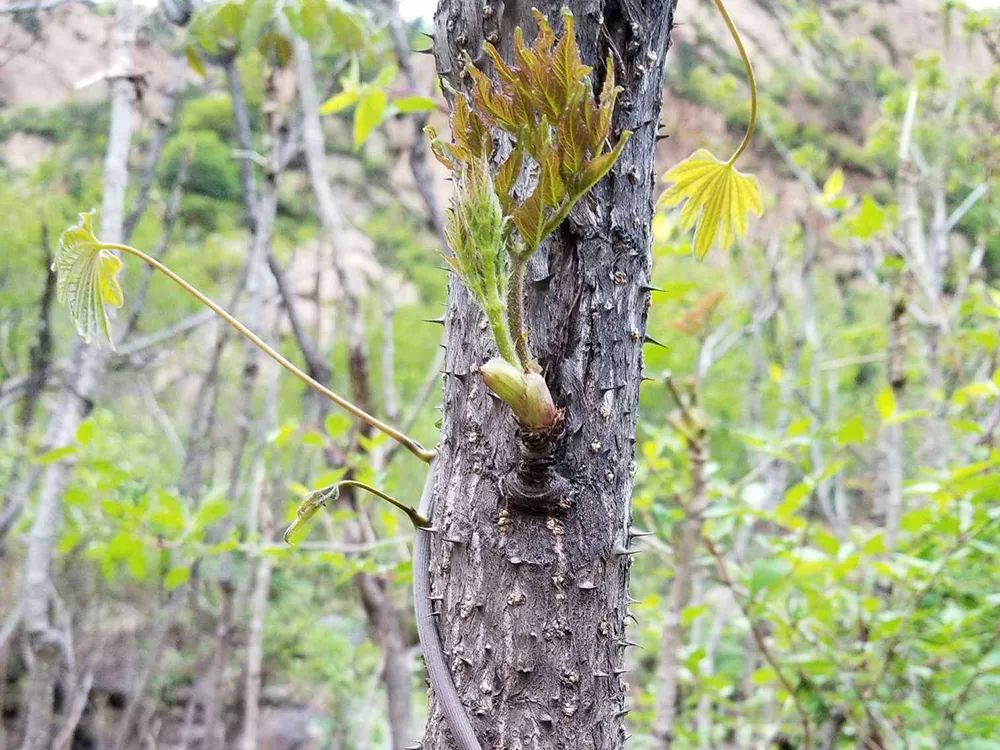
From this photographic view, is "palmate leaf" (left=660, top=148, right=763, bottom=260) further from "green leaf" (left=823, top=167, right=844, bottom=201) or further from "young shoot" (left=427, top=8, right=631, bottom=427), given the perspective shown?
"green leaf" (left=823, top=167, right=844, bottom=201)

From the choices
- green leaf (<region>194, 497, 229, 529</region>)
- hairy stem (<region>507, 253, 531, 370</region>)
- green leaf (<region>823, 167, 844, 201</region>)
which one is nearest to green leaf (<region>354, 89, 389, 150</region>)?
green leaf (<region>194, 497, 229, 529</region>)

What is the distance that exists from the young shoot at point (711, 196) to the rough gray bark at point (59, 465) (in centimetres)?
139

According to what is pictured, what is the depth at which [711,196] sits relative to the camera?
2.68ft

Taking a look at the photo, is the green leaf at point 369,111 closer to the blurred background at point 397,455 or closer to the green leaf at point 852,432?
the blurred background at point 397,455

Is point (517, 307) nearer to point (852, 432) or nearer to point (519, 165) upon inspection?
point (519, 165)

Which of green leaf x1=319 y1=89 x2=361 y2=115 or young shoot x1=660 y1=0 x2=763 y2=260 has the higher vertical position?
green leaf x1=319 y1=89 x2=361 y2=115

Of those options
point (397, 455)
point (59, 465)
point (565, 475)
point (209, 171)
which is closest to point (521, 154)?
point (565, 475)

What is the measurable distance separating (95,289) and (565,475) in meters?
0.47

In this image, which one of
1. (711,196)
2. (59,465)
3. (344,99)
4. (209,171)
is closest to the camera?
(711,196)

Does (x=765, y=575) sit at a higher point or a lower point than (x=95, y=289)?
lower

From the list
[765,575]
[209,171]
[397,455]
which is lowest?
[765,575]

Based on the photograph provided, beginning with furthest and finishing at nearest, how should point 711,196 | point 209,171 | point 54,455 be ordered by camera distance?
point 209,171 < point 54,455 < point 711,196

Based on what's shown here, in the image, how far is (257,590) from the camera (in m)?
2.53

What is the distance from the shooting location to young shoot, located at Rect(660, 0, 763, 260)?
799 millimetres
